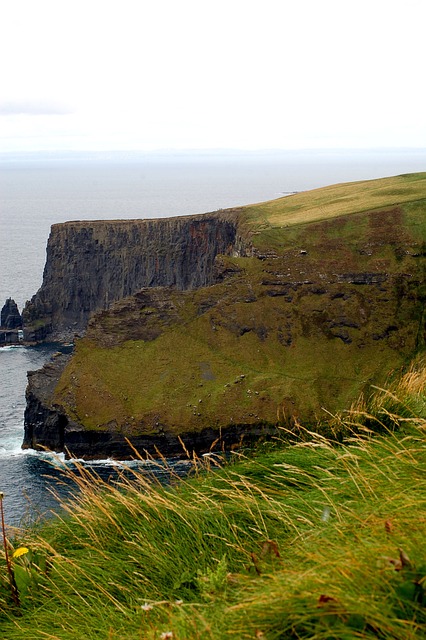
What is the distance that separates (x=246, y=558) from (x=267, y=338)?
8116 centimetres

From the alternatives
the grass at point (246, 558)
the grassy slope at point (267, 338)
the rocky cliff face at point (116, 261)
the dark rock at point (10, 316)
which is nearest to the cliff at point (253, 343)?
the grassy slope at point (267, 338)

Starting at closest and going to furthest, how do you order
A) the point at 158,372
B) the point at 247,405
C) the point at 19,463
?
the point at 19,463, the point at 247,405, the point at 158,372

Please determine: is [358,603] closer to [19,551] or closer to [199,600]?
[199,600]

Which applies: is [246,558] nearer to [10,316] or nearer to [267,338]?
[267,338]

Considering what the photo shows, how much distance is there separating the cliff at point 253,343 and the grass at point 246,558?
6280cm

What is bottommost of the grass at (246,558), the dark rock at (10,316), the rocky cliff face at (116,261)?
the dark rock at (10,316)

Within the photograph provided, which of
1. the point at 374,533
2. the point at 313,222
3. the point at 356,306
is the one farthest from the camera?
the point at 313,222

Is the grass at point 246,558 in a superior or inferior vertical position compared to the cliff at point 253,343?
superior

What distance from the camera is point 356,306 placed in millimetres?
90188

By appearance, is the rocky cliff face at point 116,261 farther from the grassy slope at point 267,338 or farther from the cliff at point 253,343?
the grassy slope at point 267,338

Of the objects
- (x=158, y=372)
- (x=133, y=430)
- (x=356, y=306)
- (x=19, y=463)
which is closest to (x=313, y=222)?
(x=356, y=306)

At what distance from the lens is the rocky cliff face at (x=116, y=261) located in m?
132

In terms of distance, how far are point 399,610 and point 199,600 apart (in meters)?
2.38

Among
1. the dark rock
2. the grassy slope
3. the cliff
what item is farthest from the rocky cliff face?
the grassy slope
